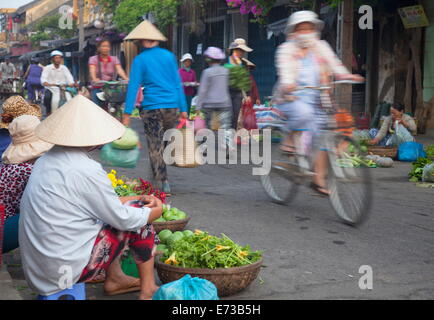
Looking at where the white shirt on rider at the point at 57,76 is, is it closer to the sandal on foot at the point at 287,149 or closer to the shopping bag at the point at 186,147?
the shopping bag at the point at 186,147

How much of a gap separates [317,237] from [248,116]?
8683 mm

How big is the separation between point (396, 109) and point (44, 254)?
10.1 metres

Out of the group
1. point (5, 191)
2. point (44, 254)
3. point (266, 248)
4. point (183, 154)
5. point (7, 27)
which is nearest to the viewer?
point (44, 254)

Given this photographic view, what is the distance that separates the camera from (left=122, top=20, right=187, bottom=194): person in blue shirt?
8.08 m

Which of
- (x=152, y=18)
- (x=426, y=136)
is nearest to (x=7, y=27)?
(x=152, y=18)

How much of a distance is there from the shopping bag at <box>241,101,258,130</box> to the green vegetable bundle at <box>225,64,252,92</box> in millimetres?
1144

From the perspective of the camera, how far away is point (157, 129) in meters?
8.15

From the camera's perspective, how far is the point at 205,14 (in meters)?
25.2

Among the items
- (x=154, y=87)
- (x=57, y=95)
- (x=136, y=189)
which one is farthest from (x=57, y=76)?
(x=136, y=189)

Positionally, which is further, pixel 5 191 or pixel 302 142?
pixel 302 142

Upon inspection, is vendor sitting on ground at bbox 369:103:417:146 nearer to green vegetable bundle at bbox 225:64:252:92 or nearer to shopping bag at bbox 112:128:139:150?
green vegetable bundle at bbox 225:64:252:92

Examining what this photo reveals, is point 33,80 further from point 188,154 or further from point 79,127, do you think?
point 79,127

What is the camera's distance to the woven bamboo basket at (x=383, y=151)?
12.0 meters
